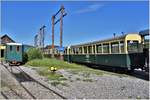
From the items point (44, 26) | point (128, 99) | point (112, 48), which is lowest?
point (128, 99)

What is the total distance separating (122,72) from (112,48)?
1.73 meters

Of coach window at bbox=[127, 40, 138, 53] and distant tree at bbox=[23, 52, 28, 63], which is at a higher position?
coach window at bbox=[127, 40, 138, 53]

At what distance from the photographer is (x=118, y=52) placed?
65.8ft

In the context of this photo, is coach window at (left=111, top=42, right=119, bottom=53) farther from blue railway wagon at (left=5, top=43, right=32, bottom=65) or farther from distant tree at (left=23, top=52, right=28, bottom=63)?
distant tree at (left=23, top=52, right=28, bottom=63)

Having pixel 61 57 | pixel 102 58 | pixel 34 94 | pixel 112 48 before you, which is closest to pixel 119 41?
pixel 112 48

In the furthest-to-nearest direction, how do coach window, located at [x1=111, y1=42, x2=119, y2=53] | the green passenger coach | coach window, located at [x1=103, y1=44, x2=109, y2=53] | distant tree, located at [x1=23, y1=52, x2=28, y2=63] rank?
distant tree, located at [x1=23, y1=52, x2=28, y2=63] < coach window, located at [x1=103, y1=44, x2=109, y2=53] < coach window, located at [x1=111, y1=42, x2=119, y2=53] < the green passenger coach

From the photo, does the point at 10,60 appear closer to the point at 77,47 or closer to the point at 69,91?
the point at 77,47

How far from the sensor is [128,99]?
10.7 m

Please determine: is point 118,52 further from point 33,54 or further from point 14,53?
point 33,54

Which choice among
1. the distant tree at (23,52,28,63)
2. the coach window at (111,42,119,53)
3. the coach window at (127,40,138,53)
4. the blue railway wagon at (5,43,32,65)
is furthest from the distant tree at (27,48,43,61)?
the coach window at (127,40,138,53)

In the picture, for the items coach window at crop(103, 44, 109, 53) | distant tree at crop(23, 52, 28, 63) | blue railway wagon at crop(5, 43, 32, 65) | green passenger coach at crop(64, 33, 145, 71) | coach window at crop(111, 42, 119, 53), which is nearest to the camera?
green passenger coach at crop(64, 33, 145, 71)

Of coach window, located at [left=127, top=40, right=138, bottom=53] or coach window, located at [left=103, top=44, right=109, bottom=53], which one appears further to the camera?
coach window, located at [left=103, top=44, right=109, bottom=53]

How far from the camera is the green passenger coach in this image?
1828cm

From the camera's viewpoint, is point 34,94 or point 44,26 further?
point 44,26
